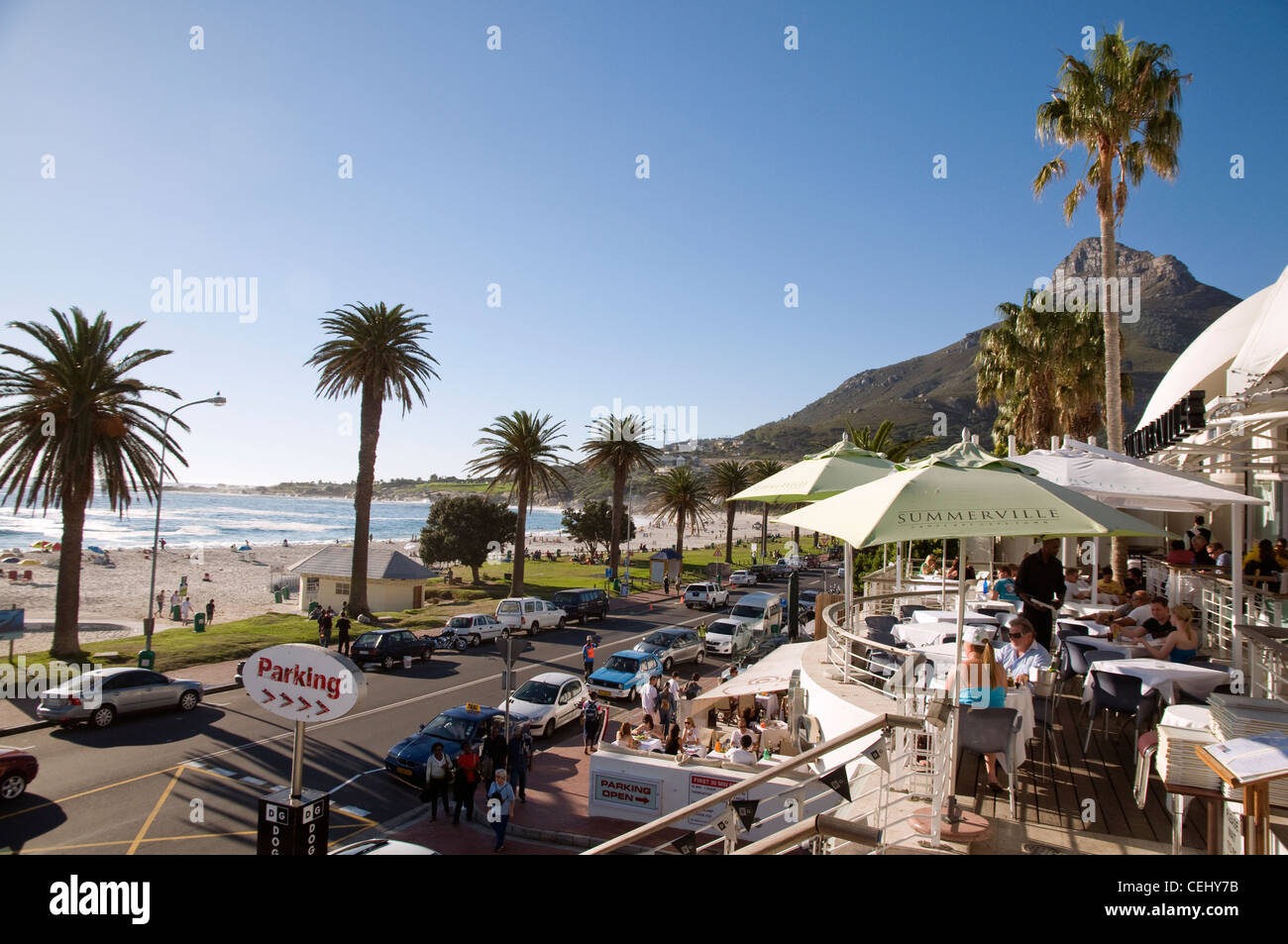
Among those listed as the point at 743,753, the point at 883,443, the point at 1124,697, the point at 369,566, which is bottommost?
the point at 743,753

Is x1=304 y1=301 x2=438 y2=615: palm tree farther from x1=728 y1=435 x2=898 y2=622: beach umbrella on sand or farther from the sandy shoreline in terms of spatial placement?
x1=728 y1=435 x2=898 y2=622: beach umbrella on sand

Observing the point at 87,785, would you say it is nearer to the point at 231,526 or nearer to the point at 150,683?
the point at 150,683

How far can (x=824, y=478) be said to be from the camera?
39.3 feet

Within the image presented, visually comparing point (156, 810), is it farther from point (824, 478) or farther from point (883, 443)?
point (883, 443)

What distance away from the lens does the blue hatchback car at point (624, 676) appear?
2222 centimetres

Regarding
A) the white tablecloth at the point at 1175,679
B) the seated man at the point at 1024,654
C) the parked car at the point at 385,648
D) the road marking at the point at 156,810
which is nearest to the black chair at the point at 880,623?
the seated man at the point at 1024,654

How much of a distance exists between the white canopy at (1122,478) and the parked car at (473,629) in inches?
967

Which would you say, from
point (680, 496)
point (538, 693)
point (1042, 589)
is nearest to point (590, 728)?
point (538, 693)

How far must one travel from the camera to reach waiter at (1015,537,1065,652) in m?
9.41

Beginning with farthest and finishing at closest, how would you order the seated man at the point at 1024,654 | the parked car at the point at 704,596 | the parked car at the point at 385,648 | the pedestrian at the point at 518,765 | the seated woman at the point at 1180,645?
the parked car at the point at 704,596, the parked car at the point at 385,648, the pedestrian at the point at 518,765, the seated woman at the point at 1180,645, the seated man at the point at 1024,654

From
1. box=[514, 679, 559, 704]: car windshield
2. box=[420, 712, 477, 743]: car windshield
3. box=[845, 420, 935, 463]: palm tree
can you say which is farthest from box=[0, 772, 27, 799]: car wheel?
box=[845, 420, 935, 463]: palm tree

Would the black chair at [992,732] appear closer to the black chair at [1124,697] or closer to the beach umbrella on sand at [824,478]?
the black chair at [1124,697]

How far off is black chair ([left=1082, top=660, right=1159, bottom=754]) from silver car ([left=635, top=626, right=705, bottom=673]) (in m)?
18.9

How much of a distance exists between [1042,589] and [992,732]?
3.74 meters
